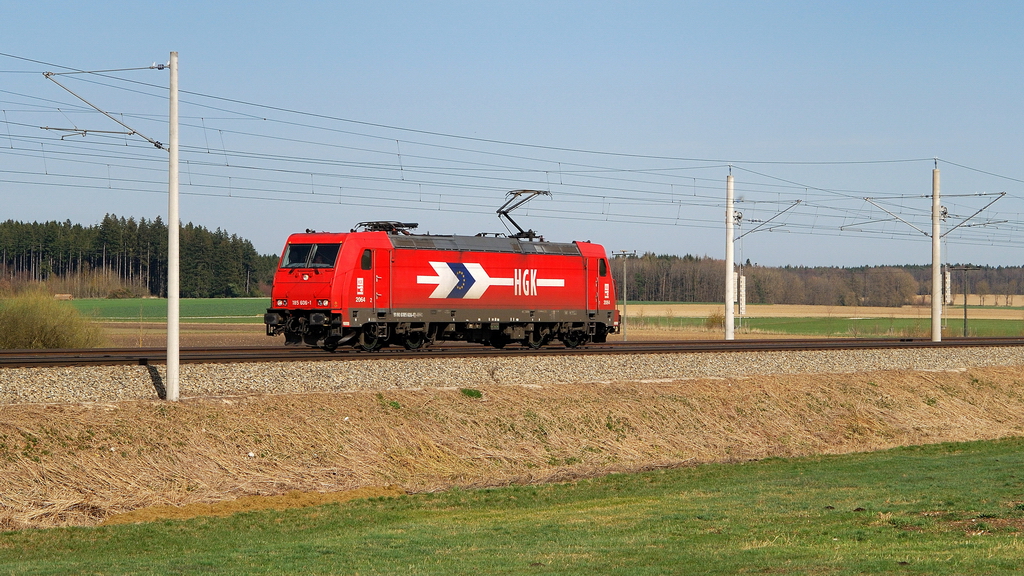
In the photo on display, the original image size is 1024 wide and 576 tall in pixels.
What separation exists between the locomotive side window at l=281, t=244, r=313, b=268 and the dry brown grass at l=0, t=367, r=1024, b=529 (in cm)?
728

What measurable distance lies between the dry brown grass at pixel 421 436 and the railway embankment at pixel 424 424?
5 cm

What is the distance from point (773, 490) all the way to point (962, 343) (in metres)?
32.0

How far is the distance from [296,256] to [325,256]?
4.43ft

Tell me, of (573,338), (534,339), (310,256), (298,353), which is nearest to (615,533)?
(298,353)

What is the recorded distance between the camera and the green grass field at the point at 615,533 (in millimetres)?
12734

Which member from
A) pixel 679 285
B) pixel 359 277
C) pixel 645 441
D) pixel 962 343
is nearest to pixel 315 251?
pixel 359 277

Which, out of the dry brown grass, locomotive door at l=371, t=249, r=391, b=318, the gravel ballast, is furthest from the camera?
locomotive door at l=371, t=249, r=391, b=318

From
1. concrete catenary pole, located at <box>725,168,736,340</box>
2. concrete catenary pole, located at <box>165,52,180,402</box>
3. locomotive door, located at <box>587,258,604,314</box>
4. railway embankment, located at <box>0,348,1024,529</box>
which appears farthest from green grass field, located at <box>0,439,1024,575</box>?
concrete catenary pole, located at <box>725,168,736,340</box>

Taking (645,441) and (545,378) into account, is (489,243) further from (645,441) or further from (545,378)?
(645,441)

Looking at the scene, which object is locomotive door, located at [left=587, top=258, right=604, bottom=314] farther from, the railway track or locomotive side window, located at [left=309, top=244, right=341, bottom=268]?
locomotive side window, located at [left=309, top=244, right=341, bottom=268]

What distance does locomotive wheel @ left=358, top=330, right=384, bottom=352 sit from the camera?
1243 inches

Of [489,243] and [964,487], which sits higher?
[489,243]

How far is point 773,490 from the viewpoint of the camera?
2014 cm

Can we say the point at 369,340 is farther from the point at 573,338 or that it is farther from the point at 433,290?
the point at 573,338
